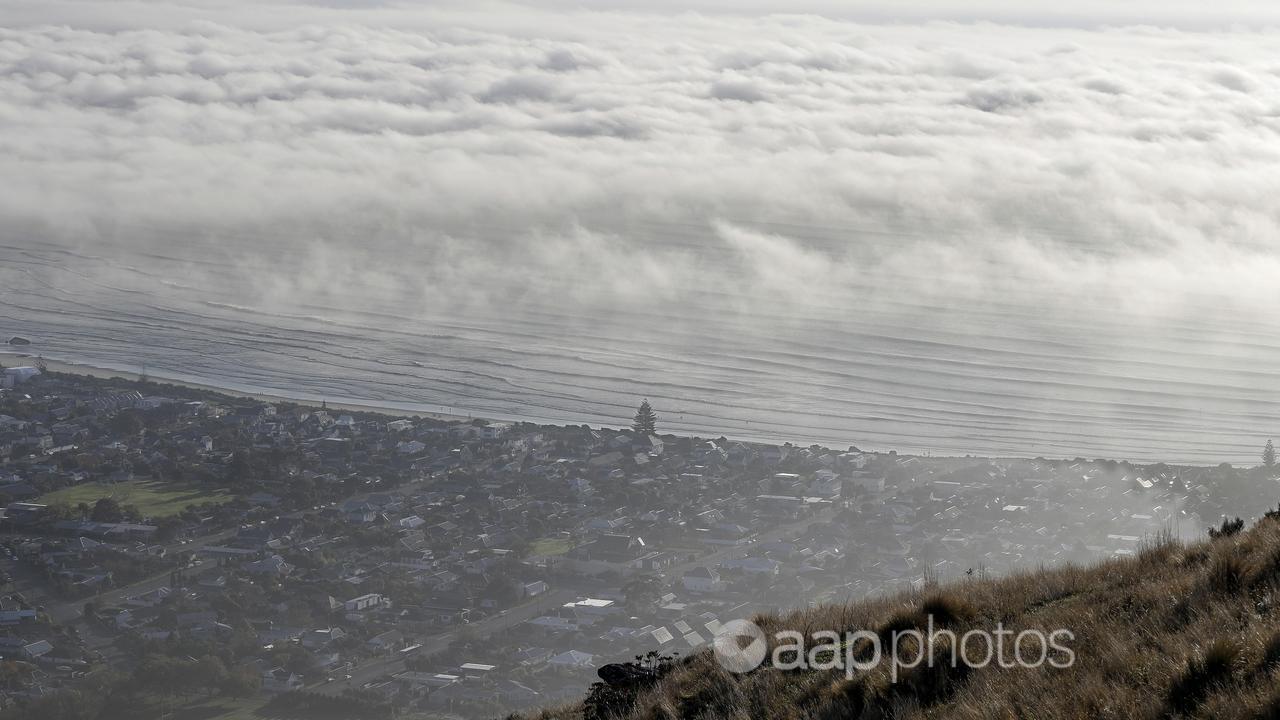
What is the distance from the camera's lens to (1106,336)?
53.7 meters

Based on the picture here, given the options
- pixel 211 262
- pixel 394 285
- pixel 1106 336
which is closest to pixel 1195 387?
pixel 1106 336

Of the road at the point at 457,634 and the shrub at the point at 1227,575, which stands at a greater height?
the shrub at the point at 1227,575

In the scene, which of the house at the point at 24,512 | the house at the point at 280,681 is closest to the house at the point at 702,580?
the house at the point at 280,681

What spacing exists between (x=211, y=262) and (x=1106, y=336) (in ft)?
166

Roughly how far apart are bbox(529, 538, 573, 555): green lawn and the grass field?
834 cm

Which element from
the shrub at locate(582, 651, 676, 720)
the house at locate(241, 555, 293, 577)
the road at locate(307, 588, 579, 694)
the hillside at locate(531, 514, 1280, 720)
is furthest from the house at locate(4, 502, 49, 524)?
the shrub at locate(582, 651, 676, 720)

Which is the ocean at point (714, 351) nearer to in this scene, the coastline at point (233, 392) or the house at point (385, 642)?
the coastline at point (233, 392)

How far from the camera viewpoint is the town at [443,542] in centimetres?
2027

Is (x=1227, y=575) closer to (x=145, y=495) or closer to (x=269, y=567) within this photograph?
(x=269, y=567)

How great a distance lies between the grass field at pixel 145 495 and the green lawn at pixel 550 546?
27.4 feet

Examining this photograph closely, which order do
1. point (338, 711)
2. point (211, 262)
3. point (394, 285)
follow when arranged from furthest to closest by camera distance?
point (211, 262) → point (394, 285) → point (338, 711)

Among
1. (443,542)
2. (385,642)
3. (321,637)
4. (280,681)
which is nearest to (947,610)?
(280,681)

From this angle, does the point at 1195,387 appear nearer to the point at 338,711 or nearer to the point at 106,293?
the point at 338,711

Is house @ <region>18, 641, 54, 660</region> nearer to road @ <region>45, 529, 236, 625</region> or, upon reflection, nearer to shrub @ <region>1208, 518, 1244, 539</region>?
road @ <region>45, 529, 236, 625</region>
